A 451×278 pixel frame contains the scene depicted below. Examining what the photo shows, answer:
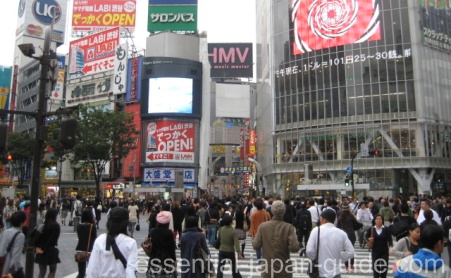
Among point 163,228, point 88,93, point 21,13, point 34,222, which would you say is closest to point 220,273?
point 163,228

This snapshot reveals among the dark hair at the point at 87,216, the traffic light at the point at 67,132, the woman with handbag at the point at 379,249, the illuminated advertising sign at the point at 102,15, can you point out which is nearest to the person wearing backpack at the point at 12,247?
the dark hair at the point at 87,216

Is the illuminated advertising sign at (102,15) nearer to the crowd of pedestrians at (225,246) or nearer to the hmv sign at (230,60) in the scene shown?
the hmv sign at (230,60)

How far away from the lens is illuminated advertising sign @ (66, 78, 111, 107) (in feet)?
204

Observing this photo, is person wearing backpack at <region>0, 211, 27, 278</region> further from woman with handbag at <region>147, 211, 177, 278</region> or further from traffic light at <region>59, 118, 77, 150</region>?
traffic light at <region>59, 118, 77, 150</region>

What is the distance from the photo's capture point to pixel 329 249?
602 centimetres

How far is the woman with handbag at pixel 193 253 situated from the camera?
22.9ft

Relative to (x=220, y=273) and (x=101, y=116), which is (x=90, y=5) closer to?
(x=101, y=116)

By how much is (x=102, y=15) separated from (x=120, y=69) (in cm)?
2186

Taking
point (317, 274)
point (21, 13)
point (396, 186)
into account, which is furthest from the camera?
point (21, 13)

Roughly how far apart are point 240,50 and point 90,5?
43.8m

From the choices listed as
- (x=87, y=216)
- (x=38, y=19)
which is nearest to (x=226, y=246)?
(x=87, y=216)

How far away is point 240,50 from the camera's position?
10994 centimetres

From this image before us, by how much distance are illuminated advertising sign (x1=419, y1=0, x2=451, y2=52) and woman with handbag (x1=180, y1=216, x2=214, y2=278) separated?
47.4 meters

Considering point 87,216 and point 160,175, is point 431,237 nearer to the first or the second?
point 87,216
